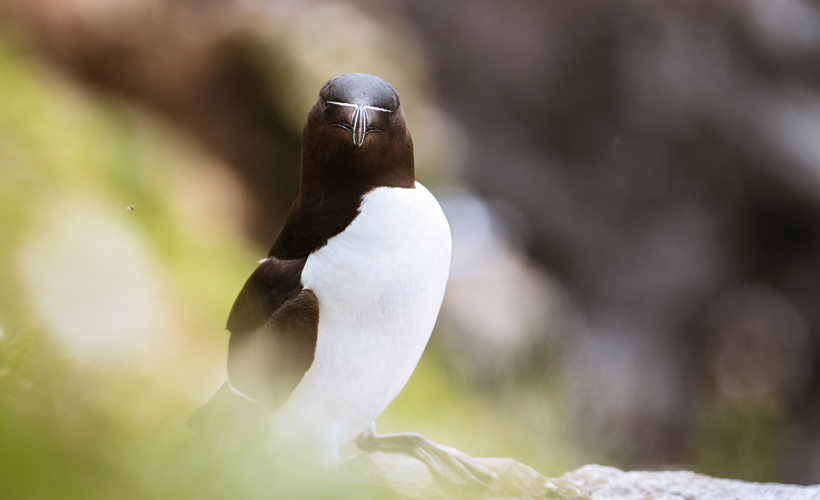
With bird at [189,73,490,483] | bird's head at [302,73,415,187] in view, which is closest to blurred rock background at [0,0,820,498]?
bird at [189,73,490,483]

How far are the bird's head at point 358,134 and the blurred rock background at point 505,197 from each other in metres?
0.44

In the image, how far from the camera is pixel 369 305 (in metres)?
0.99

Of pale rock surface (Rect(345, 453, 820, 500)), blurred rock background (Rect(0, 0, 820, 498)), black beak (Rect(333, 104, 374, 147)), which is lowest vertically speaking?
pale rock surface (Rect(345, 453, 820, 500))

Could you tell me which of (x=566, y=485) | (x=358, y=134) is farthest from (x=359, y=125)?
(x=566, y=485)

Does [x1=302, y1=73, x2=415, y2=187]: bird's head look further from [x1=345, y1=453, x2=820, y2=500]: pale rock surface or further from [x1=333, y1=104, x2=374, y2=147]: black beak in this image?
[x1=345, y1=453, x2=820, y2=500]: pale rock surface

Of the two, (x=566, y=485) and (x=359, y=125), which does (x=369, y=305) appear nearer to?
(x=359, y=125)

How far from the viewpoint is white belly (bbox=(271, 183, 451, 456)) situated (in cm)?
98

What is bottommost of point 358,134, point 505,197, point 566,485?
point 566,485

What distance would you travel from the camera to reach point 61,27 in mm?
2629

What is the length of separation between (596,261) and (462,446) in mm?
2352

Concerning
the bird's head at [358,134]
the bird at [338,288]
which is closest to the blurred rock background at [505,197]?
the bird at [338,288]

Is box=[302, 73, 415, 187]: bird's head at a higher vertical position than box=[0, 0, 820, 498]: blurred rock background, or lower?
lower

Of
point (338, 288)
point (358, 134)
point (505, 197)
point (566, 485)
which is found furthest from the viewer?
point (505, 197)

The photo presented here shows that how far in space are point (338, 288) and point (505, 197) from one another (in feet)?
9.27
